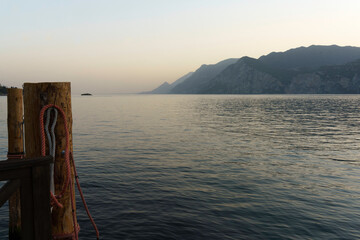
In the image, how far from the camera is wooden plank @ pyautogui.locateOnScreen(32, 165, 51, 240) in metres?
3.62

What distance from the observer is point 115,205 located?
11164 mm

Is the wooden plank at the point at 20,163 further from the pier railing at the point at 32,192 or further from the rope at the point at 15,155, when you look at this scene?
the rope at the point at 15,155

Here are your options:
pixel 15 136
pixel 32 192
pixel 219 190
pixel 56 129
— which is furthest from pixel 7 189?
pixel 219 190

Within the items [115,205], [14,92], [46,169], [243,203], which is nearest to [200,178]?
[243,203]

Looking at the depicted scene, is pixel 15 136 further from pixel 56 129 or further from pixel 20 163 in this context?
pixel 20 163

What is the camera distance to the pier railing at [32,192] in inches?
135

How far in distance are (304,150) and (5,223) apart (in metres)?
22.3

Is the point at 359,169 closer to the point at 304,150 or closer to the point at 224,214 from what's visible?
the point at 304,150

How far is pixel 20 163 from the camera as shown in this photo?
11.1ft

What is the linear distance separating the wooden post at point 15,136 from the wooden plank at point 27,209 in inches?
184

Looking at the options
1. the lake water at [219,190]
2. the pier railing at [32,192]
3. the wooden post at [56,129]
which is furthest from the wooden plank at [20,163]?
the lake water at [219,190]

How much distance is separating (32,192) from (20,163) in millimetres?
504

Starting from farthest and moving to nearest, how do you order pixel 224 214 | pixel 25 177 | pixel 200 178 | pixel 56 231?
pixel 200 178, pixel 224 214, pixel 56 231, pixel 25 177

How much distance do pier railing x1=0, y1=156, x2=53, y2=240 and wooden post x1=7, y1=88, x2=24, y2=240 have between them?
15.5 ft
